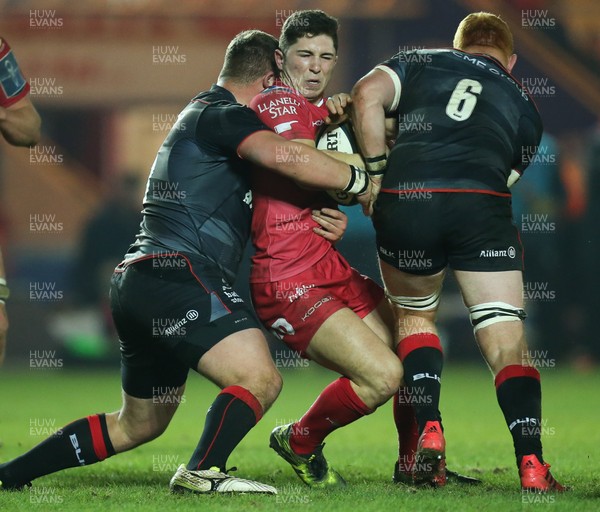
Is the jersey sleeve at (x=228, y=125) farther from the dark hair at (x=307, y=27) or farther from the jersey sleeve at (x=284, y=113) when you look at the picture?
the dark hair at (x=307, y=27)

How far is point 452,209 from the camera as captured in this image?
199 inches

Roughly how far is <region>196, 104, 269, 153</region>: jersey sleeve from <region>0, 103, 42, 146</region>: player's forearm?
3.24ft

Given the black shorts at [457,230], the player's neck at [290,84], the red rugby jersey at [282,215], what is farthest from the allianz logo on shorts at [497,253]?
the player's neck at [290,84]

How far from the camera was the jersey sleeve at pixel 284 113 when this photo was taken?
16.9 ft

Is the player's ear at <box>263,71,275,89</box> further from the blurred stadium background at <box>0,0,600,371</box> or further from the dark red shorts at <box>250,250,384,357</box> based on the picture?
the blurred stadium background at <box>0,0,600,371</box>

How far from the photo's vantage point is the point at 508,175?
5.26m

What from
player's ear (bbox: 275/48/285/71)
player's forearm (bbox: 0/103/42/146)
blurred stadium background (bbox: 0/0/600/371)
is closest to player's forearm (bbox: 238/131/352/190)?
player's ear (bbox: 275/48/285/71)

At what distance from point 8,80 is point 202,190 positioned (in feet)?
4.05

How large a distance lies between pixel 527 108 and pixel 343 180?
1012 millimetres

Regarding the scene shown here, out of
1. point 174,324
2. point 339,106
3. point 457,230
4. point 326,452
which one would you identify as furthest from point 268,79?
point 326,452

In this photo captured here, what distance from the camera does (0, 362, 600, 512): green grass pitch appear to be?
4660mm

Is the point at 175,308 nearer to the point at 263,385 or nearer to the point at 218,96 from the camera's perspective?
the point at 263,385

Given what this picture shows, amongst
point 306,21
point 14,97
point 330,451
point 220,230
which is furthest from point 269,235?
point 330,451

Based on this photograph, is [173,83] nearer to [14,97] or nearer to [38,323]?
[38,323]
